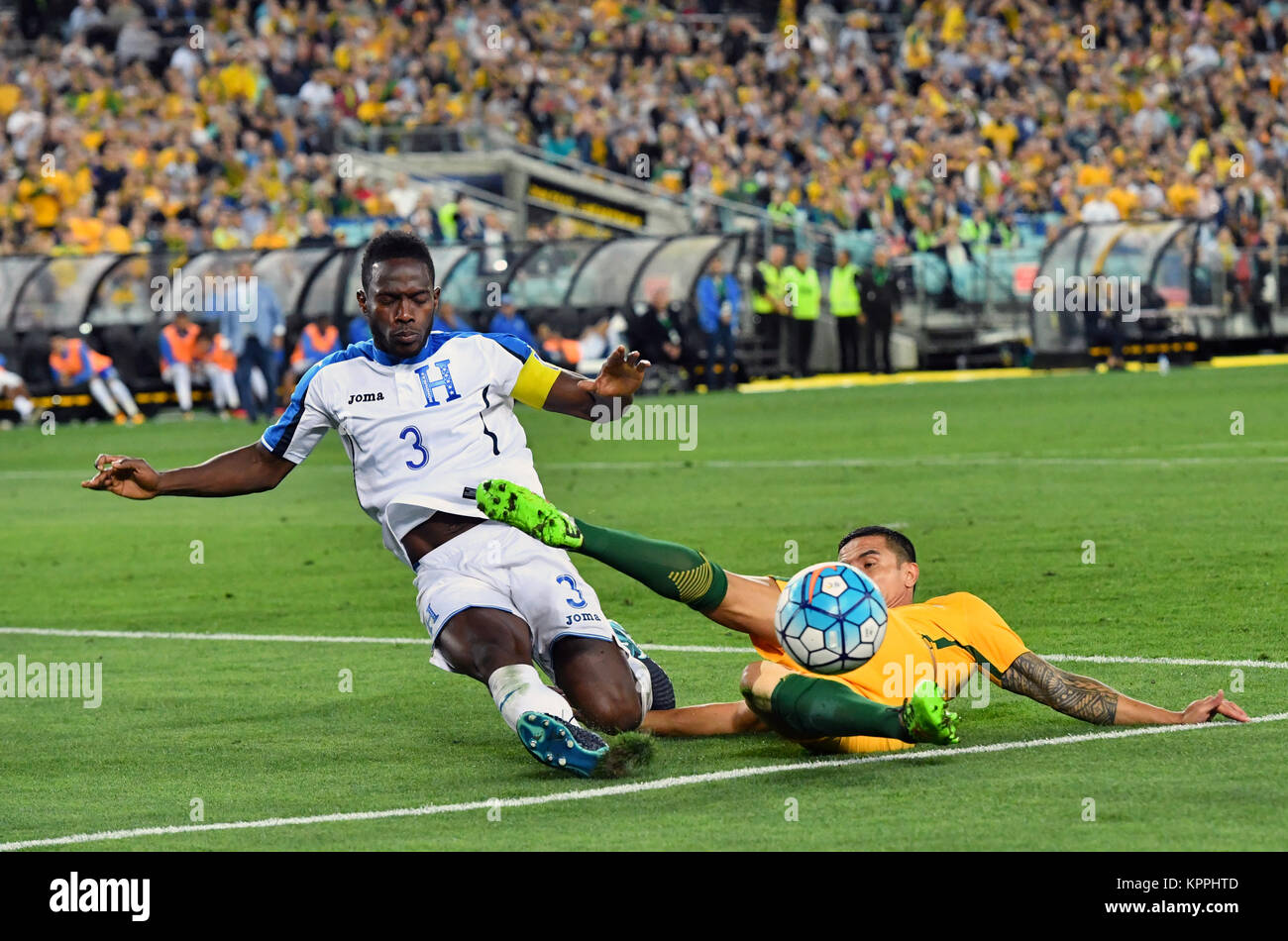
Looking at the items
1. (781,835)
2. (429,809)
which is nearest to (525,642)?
(429,809)

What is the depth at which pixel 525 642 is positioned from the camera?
7.39 m

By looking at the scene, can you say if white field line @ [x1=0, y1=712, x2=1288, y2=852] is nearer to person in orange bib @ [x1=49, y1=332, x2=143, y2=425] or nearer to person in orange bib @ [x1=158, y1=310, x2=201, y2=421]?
person in orange bib @ [x1=158, y1=310, x2=201, y2=421]

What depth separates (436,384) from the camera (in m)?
7.93

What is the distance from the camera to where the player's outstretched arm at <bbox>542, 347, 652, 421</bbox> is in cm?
752

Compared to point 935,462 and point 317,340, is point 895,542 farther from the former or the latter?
point 317,340

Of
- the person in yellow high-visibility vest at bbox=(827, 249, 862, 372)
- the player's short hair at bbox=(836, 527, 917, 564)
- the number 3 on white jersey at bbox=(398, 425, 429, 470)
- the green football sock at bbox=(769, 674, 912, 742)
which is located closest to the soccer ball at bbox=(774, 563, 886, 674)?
the green football sock at bbox=(769, 674, 912, 742)

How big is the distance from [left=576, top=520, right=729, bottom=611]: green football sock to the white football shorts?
0.47 meters

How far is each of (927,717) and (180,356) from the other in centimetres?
2508

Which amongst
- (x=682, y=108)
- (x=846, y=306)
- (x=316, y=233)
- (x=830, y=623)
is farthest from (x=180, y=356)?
(x=830, y=623)

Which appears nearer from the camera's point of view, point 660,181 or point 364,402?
point 364,402

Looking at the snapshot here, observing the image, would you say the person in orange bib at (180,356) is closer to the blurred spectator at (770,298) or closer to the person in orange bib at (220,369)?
the person in orange bib at (220,369)

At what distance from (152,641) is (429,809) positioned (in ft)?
16.9

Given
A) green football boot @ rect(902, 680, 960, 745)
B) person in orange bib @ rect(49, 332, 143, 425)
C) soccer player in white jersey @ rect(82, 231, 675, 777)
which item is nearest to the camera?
green football boot @ rect(902, 680, 960, 745)
